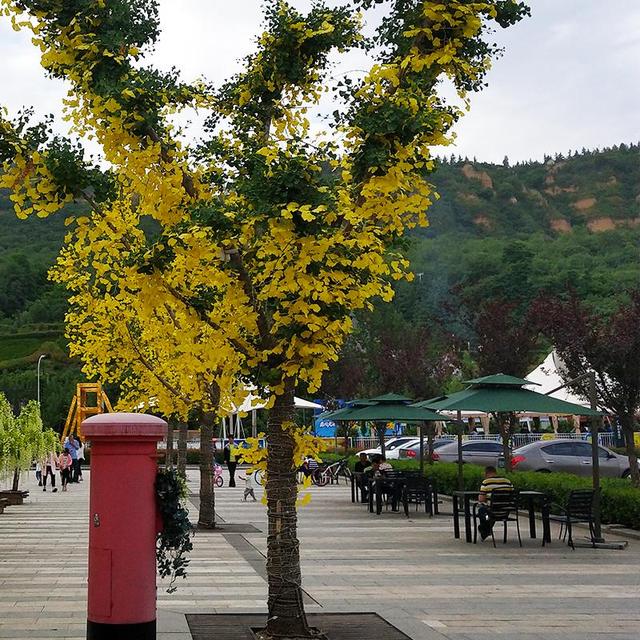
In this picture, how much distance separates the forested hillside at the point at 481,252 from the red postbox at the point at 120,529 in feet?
169

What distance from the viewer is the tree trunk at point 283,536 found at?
8.23 meters

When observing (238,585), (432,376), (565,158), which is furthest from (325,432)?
(565,158)

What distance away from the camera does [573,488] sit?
61.4 feet

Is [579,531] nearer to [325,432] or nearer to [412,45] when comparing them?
[412,45]

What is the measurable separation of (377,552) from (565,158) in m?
136

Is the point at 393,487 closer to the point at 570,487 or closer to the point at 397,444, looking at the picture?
the point at 570,487

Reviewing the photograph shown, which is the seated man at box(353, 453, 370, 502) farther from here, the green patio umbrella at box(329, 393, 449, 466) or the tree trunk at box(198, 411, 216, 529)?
the tree trunk at box(198, 411, 216, 529)

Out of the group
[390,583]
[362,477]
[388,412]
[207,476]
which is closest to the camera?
[390,583]

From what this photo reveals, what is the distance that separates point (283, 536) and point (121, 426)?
105 inches

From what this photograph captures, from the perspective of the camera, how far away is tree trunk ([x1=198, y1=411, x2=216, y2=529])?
60.4 ft

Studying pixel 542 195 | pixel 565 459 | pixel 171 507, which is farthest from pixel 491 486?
pixel 542 195

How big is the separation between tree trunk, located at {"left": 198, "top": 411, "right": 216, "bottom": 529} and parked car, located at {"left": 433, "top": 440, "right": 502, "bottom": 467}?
1531 cm

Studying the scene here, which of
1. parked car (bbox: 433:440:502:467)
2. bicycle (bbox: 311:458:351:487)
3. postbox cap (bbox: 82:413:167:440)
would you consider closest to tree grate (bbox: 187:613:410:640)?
postbox cap (bbox: 82:413:167:440)

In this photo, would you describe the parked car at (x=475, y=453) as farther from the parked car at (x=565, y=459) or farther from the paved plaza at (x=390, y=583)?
the paved plaza at (x=390, y=583)
